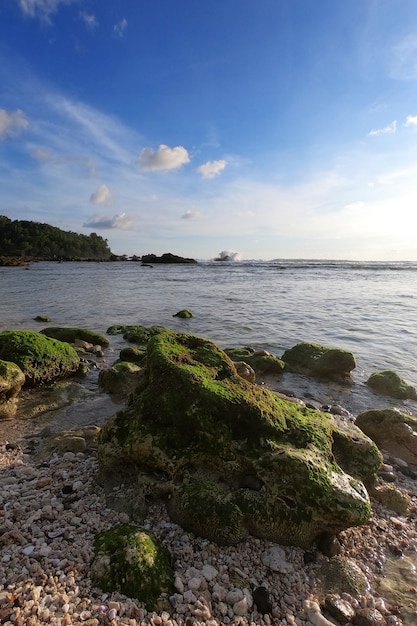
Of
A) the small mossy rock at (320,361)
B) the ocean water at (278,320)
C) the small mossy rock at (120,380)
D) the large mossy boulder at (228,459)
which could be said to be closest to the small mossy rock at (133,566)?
the large mossy boulder at (228,459)

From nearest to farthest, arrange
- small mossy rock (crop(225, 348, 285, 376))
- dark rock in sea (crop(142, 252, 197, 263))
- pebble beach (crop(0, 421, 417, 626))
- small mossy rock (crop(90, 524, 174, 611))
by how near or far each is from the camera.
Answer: pebble beach (crop(0, 421, 417, 626)) → small mossy rock (crop(90, 524, 174, 611)) → small mossy rock (crop(225, 348, 285, 376)) → dark rock in sea (crop(142, 252, 197, 263))

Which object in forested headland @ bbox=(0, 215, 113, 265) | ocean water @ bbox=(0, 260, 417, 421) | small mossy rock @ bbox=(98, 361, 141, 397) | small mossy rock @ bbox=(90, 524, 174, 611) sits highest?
forested headland @ bbox=(0, 215, 113, 265)

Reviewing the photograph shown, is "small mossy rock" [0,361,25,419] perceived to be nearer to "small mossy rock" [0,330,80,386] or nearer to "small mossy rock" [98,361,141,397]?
"small mossy rock" [0,330,80,386]

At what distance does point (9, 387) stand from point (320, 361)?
8.58m

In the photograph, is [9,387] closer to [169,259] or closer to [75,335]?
[75,335]

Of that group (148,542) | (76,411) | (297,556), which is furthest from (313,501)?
(76,411)

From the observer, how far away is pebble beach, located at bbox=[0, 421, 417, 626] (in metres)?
3.07

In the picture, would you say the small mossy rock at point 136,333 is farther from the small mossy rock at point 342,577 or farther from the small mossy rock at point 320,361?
the small mossy rock at point 342,577

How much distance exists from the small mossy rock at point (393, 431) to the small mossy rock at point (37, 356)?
7560mm

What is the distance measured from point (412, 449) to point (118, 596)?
578 cm

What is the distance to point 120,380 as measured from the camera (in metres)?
9.05

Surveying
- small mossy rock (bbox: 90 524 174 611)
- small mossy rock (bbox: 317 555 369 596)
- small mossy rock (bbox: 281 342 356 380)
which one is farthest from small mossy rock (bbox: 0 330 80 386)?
small mossy rock (bbox: 317 555 369 596)

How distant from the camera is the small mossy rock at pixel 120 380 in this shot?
889 cm

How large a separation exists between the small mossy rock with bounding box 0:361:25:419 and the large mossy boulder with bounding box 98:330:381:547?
3.51m
